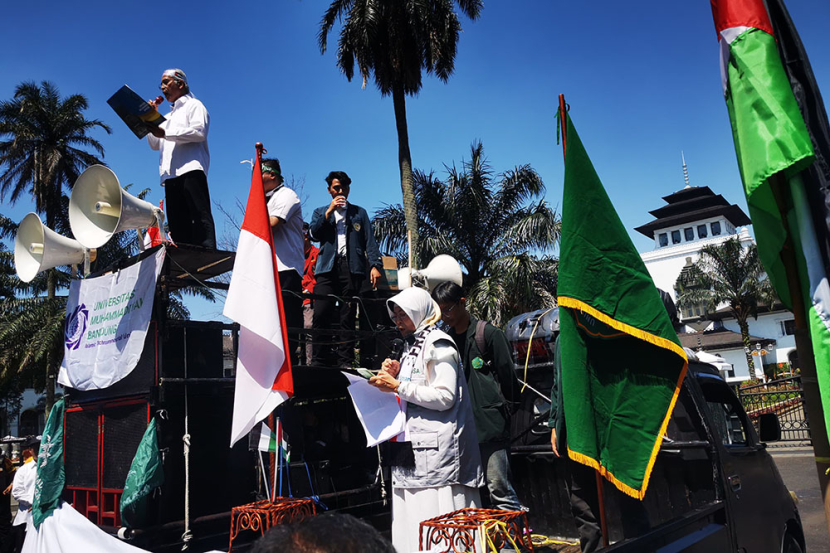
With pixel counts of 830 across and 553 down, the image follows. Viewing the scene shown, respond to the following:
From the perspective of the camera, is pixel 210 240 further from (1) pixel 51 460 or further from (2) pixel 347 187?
(1) pixel 51 460

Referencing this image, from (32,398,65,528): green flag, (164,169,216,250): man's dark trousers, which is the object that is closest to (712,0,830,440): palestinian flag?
(164,169,216,250): man's dark trousers

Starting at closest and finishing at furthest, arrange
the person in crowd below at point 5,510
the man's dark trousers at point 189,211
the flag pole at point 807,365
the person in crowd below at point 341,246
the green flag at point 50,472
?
the flag pole at point 807,365
the green flag at point 50,472
the man's dark trousers at point 189,211
the person in crowd below at point 341,246
the person in crowd below at point 5,510

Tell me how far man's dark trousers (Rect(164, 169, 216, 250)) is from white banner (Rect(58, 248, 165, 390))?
662mm

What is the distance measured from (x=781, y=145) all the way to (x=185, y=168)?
13.4 feet

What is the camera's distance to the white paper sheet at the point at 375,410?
3.35m

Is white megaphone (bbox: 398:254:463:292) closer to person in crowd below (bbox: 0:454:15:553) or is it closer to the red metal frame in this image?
the red metal frame

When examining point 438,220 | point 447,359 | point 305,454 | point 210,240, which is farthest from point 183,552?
point 438,220

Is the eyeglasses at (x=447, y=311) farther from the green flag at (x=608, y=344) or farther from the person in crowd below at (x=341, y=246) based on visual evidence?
the person in crowd below at (x=341, y=246)

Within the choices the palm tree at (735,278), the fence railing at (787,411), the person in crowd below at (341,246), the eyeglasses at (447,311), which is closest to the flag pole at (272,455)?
the eyeglasses at (447,311)

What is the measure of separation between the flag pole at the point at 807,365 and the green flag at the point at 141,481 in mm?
3157

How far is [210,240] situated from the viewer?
4.77 metres

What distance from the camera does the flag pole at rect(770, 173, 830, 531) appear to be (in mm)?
2316

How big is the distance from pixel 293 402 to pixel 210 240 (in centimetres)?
139

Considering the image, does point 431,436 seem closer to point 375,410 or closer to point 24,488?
point 375,410
